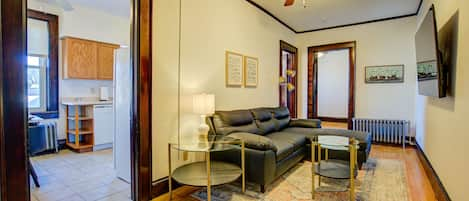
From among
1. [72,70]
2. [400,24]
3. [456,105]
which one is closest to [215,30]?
[456,105]

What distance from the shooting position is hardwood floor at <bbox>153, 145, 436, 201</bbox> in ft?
8.68

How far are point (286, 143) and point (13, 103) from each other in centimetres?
286

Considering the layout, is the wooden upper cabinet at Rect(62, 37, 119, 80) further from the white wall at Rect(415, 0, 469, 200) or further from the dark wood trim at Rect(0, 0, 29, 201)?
the white wall at Rect(415, 0, 469, 200)

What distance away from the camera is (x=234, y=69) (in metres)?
4.04

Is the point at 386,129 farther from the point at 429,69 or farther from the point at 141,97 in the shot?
the point at 141,97

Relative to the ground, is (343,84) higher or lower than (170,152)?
higher

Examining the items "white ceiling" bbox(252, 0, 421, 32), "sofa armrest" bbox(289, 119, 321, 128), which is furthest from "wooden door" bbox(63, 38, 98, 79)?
"sofa armrest" bbox(289, 119, 321, 128)

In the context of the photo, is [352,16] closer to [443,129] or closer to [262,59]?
[262,59]

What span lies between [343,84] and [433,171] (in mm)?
5930

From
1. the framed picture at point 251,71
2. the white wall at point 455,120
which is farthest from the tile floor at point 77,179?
the white wall at point 455,120

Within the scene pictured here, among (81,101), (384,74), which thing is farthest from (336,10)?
(81,101)

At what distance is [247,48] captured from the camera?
4379 mm

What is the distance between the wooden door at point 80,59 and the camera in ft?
15.6

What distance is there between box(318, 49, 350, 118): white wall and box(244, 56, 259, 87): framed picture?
15.6ft
